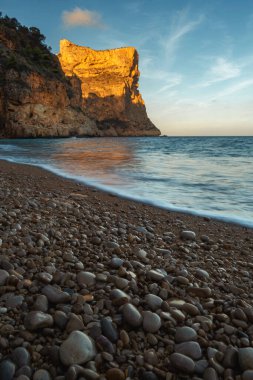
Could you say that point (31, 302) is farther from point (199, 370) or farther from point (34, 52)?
point (34, 52)

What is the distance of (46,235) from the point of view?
2553mm

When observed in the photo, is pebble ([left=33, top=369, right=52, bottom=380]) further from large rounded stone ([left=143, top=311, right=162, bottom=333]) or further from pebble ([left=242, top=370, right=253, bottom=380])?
pebble ([left=242, top=370, right=253, bottom=380])

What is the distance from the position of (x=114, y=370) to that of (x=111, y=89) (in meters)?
113

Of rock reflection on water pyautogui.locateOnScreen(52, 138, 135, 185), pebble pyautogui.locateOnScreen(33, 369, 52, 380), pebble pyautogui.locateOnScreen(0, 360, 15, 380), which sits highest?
rock reflection on water pyautogui.locateOnScreen(52, 138, 135, 185)

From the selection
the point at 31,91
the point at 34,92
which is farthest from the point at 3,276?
the point at 34,92

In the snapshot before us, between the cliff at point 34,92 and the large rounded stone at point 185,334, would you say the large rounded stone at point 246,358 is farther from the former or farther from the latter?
the cliff at point 34,92

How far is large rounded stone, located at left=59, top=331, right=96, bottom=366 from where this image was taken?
3.91 feet

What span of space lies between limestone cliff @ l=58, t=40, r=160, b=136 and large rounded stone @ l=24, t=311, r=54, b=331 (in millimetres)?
96457

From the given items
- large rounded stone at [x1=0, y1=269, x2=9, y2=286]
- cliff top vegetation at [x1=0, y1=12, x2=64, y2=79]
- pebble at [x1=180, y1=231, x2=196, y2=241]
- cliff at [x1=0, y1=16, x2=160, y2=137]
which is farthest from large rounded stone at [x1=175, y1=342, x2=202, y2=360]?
cliff top vegetation at [x1=0, y1=12, x2=64, y2=79]

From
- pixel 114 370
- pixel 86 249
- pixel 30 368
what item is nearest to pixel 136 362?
pixel 114 370

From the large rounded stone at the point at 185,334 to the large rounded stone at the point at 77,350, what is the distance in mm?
421

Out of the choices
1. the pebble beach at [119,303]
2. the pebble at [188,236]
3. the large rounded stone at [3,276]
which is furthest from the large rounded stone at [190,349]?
the pebble at [188,236]

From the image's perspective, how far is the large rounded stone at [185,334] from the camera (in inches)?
54.2

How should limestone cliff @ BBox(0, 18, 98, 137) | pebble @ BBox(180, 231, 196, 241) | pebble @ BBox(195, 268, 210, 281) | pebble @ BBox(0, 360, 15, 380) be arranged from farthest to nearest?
limestone cliff @ BBox(0, 18, 98, 137) < pebble @ BBox(180, 231, 196, 241) < pebble @ BBox(195, 268, 210, 281) < pebble @ BBox(0, 360, 15, 380)
